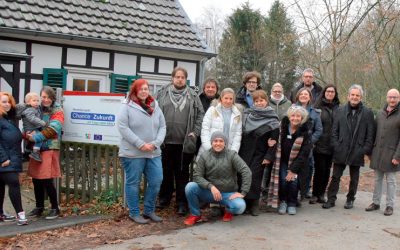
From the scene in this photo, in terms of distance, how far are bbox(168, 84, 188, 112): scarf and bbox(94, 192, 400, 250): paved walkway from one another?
163cm

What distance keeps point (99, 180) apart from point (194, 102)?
1832 millimetres

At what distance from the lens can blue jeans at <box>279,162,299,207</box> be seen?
264 inches

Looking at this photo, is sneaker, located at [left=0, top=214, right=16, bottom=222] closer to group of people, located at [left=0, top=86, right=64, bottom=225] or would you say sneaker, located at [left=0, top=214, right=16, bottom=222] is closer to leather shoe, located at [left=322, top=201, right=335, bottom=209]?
group of people, located at [left=0, top=86, right=64, bottom=225]

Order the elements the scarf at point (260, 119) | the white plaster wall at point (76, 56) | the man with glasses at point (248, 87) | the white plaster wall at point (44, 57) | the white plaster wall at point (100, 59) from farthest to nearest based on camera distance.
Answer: the white plaster wall at point (100, 59), the white plaster wall at point (76, 56), the white plaster wall at point (44, 57), the man with glasses at point (248, 87), the scarf at point (260, 119)

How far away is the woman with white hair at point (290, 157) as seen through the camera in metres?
6.62

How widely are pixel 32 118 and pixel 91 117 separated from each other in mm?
902

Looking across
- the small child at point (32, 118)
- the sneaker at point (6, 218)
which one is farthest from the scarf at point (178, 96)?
the sneaker at point (6, 218)

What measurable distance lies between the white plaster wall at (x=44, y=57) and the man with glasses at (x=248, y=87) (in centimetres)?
521

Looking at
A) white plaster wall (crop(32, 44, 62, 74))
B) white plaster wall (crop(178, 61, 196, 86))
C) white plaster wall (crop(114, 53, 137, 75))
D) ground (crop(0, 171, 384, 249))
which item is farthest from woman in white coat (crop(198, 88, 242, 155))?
white plaster wall (crop(178, 61, 196, 86))

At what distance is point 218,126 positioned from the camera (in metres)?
6.28

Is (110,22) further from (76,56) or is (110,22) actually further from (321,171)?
(321,171)

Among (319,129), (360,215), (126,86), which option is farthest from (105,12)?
(360,215)

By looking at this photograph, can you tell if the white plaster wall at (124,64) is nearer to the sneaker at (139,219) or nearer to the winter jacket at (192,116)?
the winter jacket at (192,116)

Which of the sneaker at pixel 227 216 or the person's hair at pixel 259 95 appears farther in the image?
the person's hair at pixel 259 95
